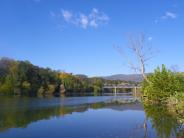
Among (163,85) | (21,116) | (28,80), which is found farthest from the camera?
(28,80)

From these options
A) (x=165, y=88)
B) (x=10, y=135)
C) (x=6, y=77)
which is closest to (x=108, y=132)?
(x=10, y=135)

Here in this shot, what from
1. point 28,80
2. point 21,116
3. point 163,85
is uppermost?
point 28,80

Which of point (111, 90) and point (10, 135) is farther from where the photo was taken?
point (111, 90)

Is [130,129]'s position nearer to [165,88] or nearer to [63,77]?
[165,88]

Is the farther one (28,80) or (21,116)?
(28,80)

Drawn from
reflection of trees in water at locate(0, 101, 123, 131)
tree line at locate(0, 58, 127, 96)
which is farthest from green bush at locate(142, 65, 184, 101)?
tree line at locate(0, 58, 127, 96)

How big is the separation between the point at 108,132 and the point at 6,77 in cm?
7811

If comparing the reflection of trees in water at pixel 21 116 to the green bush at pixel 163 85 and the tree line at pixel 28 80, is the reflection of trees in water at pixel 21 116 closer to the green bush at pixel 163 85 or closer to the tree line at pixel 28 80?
the green bush at pixel 163 85

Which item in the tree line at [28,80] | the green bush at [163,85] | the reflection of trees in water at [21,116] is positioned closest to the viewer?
the reflection of trees in water at [21,116]

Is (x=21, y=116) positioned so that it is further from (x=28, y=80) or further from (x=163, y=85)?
(x=28, y=80)

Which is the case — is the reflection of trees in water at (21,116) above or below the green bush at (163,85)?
below

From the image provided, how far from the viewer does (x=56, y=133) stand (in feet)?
59.6

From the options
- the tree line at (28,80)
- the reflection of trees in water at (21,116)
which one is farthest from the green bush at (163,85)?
the tree line at (28,80)

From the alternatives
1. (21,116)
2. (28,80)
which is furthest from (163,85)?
(28,80)
